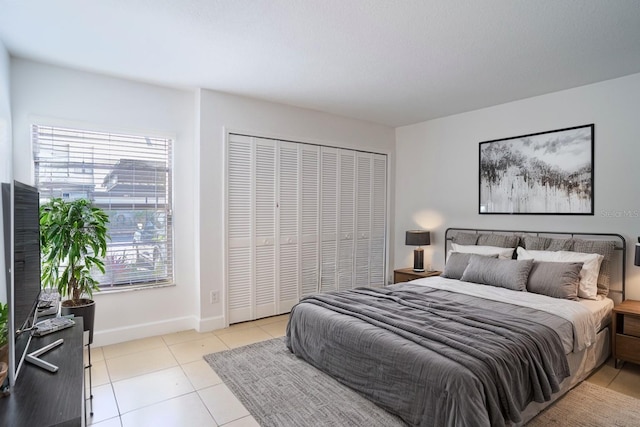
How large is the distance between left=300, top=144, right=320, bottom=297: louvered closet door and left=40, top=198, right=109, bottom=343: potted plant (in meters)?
2.23

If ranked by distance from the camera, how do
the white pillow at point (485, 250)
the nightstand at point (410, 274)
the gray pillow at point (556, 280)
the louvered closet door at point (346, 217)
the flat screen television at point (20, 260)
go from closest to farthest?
the flat screen television at point (20, 260) → the gray pillow at point (556, 280) → the white pillow at point (485, 250) → the nightstand at point (410, 274) → the louvered closet door at point (346, 217)

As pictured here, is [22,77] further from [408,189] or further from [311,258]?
[408,189]

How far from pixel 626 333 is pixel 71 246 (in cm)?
470

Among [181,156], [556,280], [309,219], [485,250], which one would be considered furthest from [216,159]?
[556,280]

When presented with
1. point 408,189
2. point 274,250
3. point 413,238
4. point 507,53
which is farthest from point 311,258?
point 507,53

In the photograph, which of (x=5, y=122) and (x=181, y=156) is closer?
(x=5, y=122)

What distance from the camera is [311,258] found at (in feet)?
15.2

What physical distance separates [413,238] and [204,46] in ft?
10.9

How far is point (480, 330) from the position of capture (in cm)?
231

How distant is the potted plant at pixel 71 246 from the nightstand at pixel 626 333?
14.5ft

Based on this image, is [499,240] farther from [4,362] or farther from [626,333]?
[4,362]

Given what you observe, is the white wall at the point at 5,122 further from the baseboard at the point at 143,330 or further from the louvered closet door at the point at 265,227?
the louvered closet door at the point at 265,227

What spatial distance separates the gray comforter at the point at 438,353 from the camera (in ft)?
6.11

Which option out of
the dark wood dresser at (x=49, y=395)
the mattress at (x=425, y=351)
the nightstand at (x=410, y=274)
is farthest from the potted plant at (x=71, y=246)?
the nightstand at (x=410, y=274)
